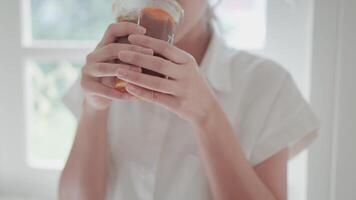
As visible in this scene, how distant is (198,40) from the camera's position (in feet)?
2.48

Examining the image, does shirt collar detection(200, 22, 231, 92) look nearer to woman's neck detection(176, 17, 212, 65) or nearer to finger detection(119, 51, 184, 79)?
woman's neck detection(176, 17, 212, 65)

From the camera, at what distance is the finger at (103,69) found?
507 millimetres

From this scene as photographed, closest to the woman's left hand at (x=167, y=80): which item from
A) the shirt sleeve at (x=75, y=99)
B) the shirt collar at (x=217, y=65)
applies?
the shirt collar at (x=217, y=65)

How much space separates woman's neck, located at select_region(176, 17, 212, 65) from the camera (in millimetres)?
743

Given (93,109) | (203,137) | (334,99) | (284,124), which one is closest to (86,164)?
(93,109)

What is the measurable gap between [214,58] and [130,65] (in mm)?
266

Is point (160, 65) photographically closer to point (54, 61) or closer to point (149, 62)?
point (149, 62)

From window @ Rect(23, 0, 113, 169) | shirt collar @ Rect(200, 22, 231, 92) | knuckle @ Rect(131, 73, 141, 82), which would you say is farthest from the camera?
window @ Rect(23, 0, 113, 169)

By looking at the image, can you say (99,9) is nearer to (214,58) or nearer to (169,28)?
(214,58)

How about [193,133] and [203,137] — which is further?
[193,133]

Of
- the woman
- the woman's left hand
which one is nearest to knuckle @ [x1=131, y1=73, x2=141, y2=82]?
the woman's left hand

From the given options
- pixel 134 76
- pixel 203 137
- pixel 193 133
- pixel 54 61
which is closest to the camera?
pixel 134 76

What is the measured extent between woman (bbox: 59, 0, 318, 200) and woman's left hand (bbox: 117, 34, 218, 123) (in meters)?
0.02

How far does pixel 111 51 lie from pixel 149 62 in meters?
0.06
